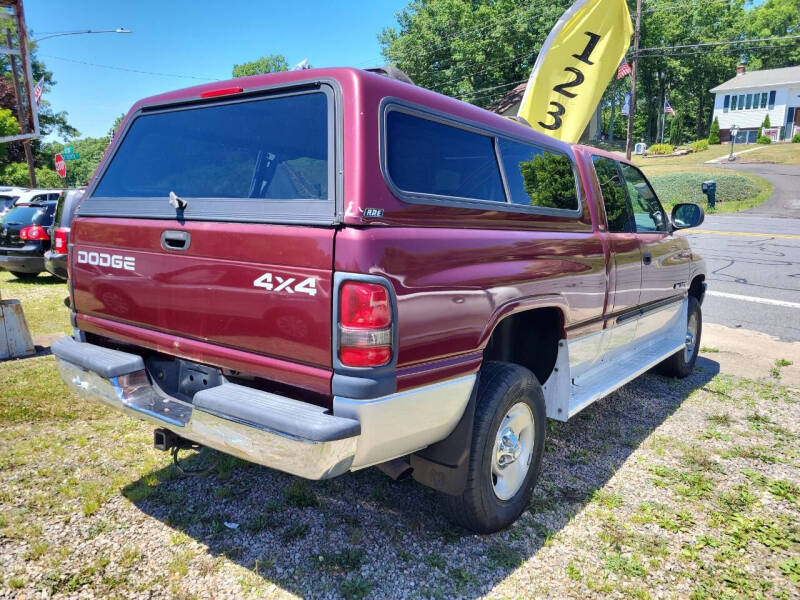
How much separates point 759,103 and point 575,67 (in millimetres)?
→ 52487

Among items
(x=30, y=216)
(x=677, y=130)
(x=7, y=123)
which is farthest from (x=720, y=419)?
(x=677, y=130)

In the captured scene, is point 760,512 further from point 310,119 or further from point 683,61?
point 683,61

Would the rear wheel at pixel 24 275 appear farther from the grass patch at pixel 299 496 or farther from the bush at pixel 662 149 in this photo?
the bush at pixel 662 149

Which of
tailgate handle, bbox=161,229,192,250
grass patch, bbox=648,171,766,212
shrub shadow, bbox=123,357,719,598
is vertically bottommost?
shrub shadow, bbox=123,357,719,598

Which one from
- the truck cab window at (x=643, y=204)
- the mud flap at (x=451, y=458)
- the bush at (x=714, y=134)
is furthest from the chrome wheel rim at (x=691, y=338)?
the bush at (x=714, y=134)

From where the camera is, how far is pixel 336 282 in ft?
6.91

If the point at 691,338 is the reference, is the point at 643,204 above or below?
above

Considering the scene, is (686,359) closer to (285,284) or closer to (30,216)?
(285,284)

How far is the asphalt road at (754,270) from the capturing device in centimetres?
809

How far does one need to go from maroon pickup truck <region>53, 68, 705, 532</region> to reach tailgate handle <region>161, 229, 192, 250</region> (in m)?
0.01

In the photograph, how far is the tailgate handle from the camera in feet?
8.26

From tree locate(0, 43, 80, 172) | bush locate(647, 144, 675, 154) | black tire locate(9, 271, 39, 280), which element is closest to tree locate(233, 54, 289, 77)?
tree locate(0, 43, 80, 172)

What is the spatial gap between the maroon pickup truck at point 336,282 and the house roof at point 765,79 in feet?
194

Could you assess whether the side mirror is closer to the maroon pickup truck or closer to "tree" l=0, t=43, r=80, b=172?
the maroon pickup truck
